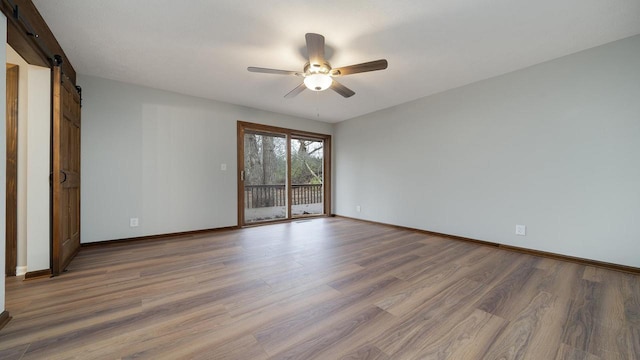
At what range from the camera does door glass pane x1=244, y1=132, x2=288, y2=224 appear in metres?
4.58

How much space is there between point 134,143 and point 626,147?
5.80 m

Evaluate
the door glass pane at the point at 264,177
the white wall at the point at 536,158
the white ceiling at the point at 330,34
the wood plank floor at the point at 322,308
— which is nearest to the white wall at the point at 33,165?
the wood plank floor at the point at 322,308

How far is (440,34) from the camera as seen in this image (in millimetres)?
2178

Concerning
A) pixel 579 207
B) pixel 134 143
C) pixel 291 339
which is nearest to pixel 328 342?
pixel 291 339

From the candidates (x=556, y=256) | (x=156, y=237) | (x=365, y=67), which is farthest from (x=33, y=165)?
(x=556, y=256)

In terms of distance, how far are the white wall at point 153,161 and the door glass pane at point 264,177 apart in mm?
388

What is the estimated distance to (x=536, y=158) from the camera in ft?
9.26

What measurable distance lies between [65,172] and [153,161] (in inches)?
45.1

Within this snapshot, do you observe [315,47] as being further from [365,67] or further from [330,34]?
[365,67]

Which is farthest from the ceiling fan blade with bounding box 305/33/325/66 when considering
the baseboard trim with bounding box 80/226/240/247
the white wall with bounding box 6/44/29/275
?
the baseboard trim with bounding box 80/226/240/247

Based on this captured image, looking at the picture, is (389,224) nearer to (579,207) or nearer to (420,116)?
(420,116)

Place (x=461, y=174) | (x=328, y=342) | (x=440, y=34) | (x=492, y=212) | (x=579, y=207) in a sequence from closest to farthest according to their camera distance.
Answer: (x=328, y=342) → (x=440, y=34) → (x=579, y=207) → (x=492, y=212) → (x=461, y=174)

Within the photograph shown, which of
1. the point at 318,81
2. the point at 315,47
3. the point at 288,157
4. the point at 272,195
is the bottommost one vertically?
the point at 272,195

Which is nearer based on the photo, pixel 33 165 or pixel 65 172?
pixel 33 165
